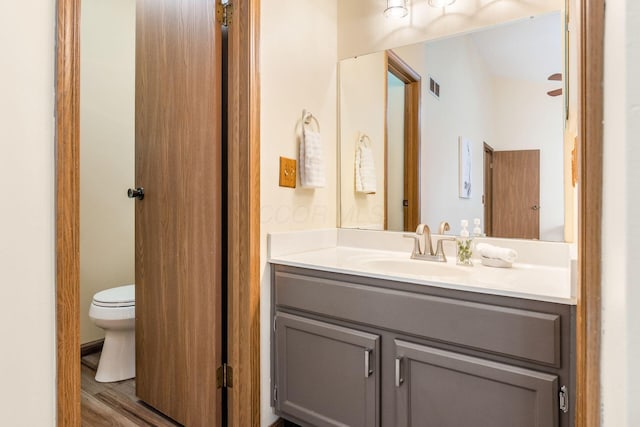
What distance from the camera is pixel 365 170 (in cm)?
204

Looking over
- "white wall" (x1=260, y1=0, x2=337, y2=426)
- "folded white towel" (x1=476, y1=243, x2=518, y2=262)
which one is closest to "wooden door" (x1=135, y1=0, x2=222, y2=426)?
"white wall" (x1=260, y1=0, x2=337, y2=426)

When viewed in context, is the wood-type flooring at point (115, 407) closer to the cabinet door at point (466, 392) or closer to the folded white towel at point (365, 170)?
the cabinet door at point (466, 392)

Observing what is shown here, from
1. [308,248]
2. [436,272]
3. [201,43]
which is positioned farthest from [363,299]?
[201,43]

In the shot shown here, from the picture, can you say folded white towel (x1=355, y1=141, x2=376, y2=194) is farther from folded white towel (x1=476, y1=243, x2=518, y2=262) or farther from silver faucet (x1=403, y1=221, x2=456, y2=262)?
folded white towel (x1=476, y1=243, x2=518, y2=262)

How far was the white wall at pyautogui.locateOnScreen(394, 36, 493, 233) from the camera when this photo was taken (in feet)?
5.53

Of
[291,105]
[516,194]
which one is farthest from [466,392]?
[291,105]

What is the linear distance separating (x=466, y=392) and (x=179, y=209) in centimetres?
133

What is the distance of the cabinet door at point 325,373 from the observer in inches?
51.9

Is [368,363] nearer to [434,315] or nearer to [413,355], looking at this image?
[413,355]

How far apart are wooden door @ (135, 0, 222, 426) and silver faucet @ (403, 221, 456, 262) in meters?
0.90

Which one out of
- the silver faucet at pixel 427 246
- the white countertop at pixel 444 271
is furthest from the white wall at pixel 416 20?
the white countertop at pixel 444 271

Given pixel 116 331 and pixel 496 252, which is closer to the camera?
pixel 496 252

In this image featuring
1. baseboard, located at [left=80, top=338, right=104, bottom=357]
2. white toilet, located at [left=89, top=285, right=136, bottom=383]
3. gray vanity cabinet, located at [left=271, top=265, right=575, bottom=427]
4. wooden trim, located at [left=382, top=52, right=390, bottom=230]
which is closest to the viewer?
gray vanity cabinet, located at [left=271, top=265, right=575, bottom=427]

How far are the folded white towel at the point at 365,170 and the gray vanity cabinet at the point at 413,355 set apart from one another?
2.42 ft
